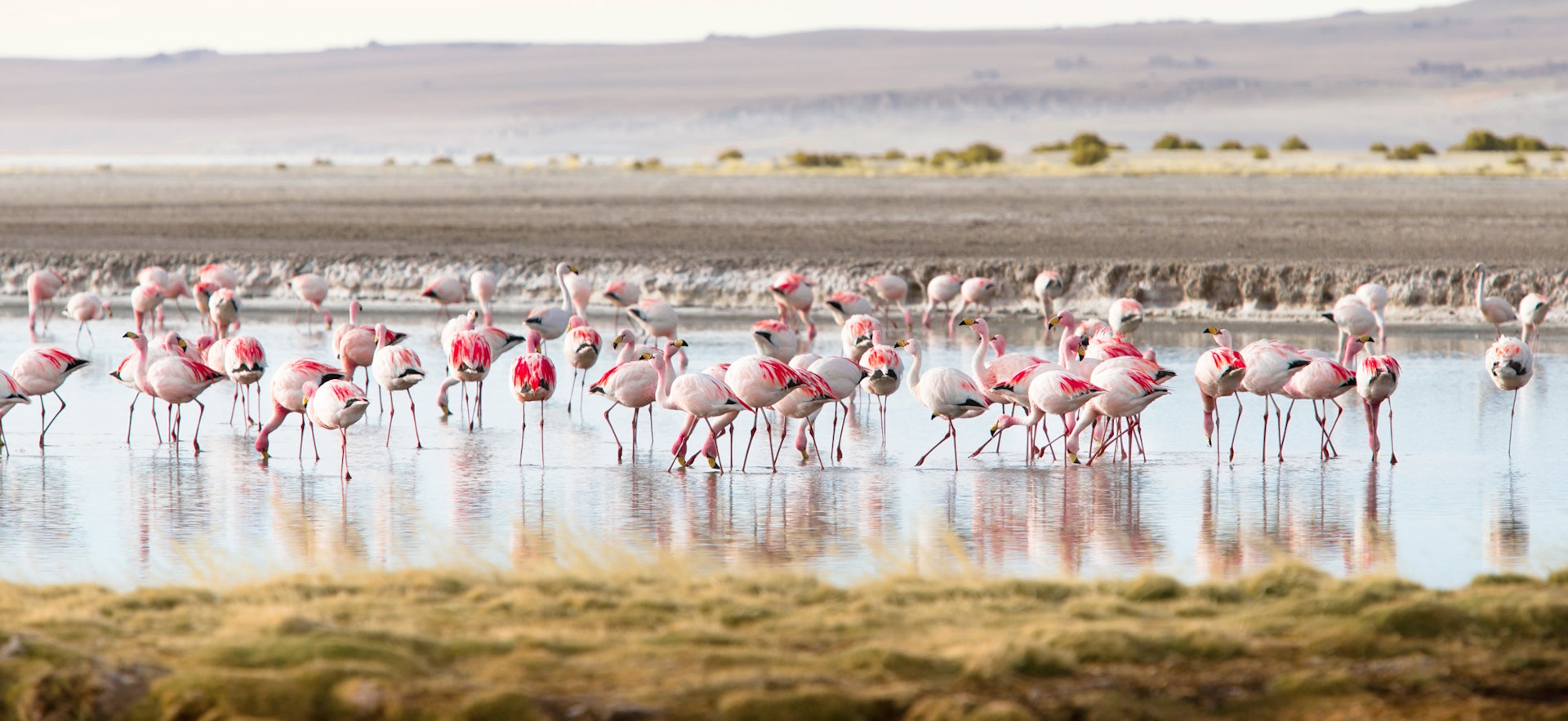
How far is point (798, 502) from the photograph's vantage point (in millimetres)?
9398

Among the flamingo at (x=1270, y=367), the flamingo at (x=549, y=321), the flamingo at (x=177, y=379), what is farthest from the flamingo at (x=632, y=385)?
the flamingo at (x=549, y=321)

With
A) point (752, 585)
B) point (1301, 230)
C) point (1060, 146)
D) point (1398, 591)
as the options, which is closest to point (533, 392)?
point (752, 585)

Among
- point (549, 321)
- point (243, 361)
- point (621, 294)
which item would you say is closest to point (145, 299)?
point (621, 294)

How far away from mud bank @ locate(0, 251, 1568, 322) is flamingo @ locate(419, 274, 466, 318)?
315cm

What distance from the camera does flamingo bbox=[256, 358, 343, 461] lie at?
1062 centimetres

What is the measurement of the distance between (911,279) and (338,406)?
1404 centimetres

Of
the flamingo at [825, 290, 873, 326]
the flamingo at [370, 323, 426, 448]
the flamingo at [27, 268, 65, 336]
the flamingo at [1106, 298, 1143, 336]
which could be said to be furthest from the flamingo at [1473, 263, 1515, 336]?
the flamingo at [27, 268, 65, 336]

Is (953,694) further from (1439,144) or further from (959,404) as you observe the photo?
(1439,144)

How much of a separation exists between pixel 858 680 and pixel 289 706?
5.78 ft

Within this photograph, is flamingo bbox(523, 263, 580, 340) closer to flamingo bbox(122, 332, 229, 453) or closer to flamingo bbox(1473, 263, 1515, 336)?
flamingo bbox(122, 332, 229, 453)

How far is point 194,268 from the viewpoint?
25.6 meters

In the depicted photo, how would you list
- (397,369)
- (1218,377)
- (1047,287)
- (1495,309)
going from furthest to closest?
(1047,287)
(1495,309)
(397,369)
(1218,377)

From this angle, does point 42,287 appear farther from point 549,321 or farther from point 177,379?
point 177,379

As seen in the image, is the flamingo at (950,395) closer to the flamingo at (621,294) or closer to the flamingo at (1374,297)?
the flamingo at (621,294)
